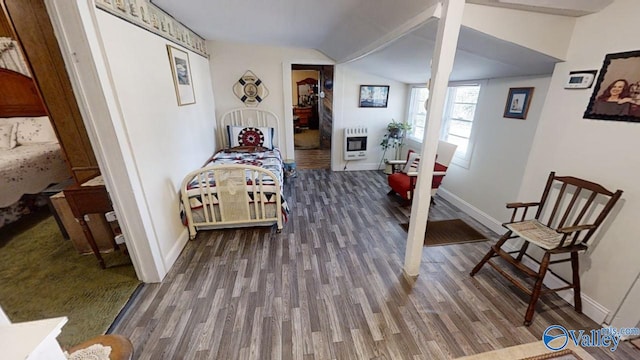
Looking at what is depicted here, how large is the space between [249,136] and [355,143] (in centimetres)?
197

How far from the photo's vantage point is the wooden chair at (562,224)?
161 cm

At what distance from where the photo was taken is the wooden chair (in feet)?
5.30

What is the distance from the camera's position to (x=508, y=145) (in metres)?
2.64

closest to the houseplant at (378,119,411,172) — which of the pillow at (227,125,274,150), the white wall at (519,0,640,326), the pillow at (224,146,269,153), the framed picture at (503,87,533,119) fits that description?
the framed picture at (503,87,533,119)

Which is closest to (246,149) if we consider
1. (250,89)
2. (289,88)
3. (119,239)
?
(250,89)

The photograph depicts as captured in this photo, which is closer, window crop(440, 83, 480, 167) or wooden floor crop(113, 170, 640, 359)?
wooden floor crop(113, 170, 640, 359)

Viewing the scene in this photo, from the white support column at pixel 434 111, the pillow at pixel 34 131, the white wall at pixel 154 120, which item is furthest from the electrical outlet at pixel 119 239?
the pillow at pixel 34 131

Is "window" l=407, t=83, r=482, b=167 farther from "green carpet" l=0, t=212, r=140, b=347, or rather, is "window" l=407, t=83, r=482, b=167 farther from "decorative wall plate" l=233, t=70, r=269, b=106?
"green carpet" l=0, t=212, r=140, b=347

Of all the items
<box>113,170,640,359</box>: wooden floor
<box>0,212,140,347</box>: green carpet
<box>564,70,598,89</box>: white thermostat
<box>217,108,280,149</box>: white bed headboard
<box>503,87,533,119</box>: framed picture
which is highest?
<box>564,70,598,89</box>: white thermostat

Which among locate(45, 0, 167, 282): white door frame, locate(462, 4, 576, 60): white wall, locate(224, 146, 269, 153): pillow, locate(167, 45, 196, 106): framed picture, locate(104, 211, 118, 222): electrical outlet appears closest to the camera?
locate(45, 0, 167, 282): white door frame

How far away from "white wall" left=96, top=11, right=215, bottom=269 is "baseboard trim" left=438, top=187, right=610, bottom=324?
10.6ft

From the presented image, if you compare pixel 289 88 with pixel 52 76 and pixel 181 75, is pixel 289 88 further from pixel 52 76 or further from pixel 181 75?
pixel 52 76

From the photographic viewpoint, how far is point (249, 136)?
405 centimetres

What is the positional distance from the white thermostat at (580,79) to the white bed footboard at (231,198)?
2514 millimetres
